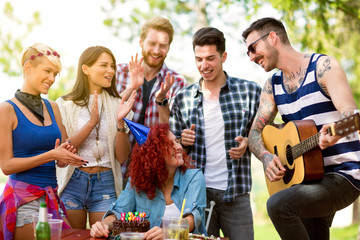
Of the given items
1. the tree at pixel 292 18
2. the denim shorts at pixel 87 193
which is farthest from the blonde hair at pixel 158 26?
the tree at pixel 292 18

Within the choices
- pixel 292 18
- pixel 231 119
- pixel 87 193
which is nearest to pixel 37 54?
pixel 87 193

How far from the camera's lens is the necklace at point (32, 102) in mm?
3041

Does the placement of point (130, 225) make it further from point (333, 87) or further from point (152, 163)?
point (333, 87)

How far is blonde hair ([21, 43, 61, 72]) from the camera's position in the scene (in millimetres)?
3101

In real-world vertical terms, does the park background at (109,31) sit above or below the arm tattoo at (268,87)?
above

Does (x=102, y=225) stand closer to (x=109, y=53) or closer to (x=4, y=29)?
(x=109, y=53)

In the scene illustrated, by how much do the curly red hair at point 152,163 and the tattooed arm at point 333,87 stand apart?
1.14 m

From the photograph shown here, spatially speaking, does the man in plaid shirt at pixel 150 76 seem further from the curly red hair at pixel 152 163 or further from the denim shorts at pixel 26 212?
the denim shorts at pixel 26 212

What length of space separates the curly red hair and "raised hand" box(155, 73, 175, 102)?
0.60m

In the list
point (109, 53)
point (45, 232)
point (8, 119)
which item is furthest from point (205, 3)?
point (45, 232)

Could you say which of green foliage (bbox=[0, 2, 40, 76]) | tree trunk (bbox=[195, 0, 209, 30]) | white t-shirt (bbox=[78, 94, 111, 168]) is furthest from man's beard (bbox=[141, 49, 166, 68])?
green foliage (bbox=[0, 2, 40, 76])

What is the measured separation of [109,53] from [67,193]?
4.36 feet

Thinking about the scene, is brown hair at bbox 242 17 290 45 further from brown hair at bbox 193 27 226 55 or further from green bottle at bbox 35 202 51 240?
green bottle at bbox 35 202 51 240

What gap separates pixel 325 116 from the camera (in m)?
2.66
